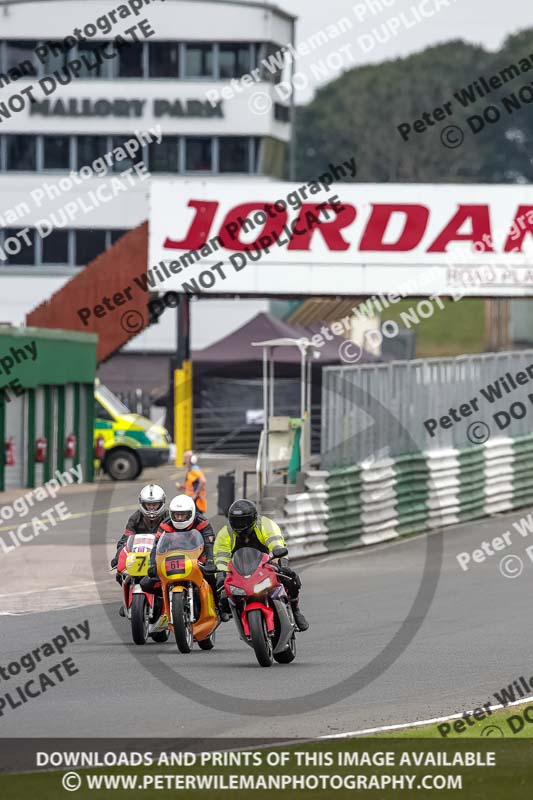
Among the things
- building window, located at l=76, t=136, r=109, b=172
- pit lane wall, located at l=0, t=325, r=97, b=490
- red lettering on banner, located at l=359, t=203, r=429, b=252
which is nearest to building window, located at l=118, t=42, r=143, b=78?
building window, located at l=76, t=136, r=109, b=172

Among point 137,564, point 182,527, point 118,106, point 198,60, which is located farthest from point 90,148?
point 182,527

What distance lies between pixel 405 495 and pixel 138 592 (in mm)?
11463

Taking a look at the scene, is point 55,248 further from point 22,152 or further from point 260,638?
point 260,638

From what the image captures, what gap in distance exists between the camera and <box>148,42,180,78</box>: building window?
6638cm

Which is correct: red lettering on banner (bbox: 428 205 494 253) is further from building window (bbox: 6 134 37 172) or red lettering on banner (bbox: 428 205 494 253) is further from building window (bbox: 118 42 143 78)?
building window (bbox: 6 134 37 172)

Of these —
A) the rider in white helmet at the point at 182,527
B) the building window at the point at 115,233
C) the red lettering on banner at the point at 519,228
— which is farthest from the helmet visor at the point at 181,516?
the building window at the point at 115,233

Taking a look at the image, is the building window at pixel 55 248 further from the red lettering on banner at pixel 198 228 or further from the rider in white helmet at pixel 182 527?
the rider in white helmet at pixel 182 527

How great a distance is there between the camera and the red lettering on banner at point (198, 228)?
39.7m

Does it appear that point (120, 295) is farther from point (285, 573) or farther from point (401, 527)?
point (285, 573)

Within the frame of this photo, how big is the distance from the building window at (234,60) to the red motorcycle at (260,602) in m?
55.0

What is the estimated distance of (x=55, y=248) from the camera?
65.6 metres

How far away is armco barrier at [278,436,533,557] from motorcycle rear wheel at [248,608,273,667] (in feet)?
28.5

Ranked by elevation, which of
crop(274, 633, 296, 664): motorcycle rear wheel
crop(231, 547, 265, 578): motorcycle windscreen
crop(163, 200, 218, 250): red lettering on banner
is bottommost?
crop(274, 633, 296, 664): motorcycle rear wheel
